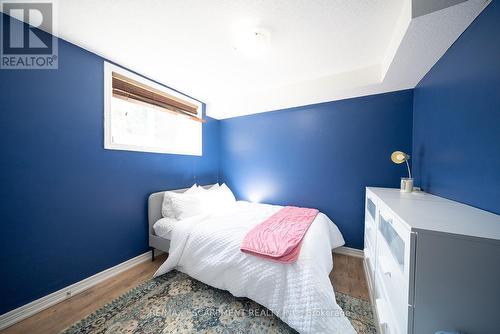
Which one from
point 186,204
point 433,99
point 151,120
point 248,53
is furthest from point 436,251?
point 151,120

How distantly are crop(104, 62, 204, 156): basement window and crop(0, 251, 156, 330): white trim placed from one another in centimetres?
141

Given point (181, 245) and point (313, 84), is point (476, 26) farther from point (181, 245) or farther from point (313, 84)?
point (181, 245)

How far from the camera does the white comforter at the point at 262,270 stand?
45.3 inches

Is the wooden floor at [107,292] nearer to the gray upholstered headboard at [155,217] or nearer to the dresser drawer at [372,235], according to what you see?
the gray upholstered headboard at [155,217]

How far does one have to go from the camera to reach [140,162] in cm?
223

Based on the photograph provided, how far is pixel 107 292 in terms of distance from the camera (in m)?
1.67

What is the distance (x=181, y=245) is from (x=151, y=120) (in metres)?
1.82

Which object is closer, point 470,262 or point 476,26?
point 470,262

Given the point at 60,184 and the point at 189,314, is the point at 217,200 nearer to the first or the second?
the point at 189,314

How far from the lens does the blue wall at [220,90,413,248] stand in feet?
7.49

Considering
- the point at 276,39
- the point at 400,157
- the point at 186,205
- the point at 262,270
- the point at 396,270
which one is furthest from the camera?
the point at 186,205

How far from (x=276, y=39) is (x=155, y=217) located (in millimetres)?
2593

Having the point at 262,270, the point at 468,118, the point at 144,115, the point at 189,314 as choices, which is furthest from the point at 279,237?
the point at 144,115

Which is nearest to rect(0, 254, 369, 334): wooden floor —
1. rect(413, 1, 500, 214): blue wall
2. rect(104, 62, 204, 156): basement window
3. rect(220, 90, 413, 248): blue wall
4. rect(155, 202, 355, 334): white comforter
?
rect(155, 202, 355, 334): white comforter
